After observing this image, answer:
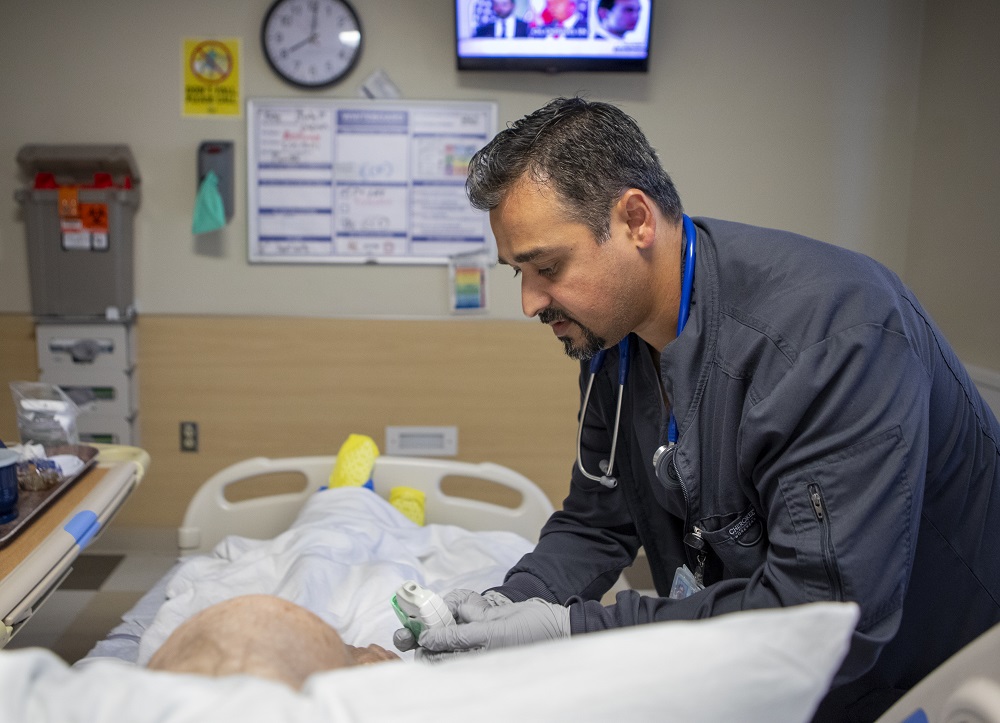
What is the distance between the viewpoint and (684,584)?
1396 mm

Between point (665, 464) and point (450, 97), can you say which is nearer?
point (665, 464)

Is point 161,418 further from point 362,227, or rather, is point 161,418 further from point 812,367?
point 812,367

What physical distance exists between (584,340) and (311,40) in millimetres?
2384

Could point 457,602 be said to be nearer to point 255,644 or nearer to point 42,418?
point 255,644

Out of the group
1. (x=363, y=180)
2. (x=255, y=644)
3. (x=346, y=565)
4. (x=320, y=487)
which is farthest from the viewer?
(x=363, y=180)

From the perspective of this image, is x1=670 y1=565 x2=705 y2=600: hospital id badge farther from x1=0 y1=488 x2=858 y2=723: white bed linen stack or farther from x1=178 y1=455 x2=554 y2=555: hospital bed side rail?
x1=178 y1=455 x2=554 y2=555: hospital bed side rail

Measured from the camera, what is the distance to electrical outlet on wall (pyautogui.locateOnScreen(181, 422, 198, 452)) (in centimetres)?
344

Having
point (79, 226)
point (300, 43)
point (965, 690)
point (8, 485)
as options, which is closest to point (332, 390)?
point (79, 226)

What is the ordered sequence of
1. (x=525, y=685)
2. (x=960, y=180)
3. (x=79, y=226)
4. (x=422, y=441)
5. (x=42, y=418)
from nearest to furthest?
(x=525, y=685) < (x=42, y=418) < (x=960, y=180) < (x=79, y=226) < (x=422, y=441)

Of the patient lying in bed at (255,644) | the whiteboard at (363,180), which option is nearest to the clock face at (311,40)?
the whiteboard at (363,180)

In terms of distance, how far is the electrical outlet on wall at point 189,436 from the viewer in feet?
11.3

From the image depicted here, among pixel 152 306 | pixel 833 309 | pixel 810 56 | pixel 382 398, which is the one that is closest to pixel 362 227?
pixel 382 398

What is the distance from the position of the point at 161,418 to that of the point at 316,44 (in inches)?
64.2

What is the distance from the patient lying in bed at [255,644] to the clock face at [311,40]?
107 inches
